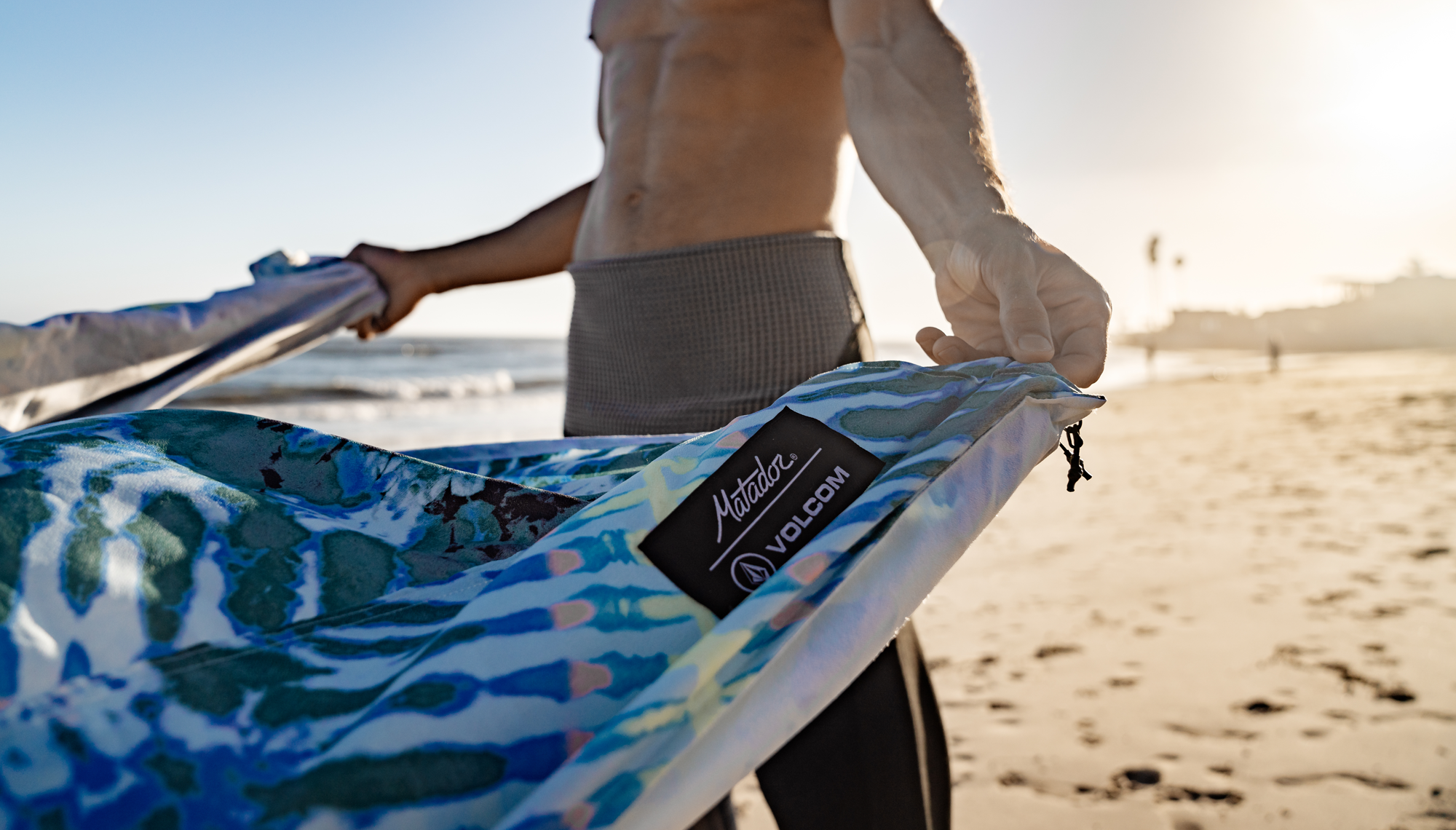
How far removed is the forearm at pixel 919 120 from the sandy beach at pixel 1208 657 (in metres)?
1.80

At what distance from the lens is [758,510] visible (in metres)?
0.65

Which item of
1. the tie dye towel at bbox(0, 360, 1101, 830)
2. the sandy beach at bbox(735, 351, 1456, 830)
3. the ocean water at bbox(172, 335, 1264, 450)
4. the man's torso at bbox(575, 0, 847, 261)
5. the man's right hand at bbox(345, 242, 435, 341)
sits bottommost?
the sandy beach at bbox(735, 351, 1456, 830)

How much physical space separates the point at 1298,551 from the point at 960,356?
15.2 feet

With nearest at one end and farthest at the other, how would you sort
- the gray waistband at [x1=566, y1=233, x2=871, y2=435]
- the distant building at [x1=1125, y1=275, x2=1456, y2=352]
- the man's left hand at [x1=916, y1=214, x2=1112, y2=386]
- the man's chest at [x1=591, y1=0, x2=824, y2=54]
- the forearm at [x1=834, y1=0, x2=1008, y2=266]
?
1. the man's left hand at [x1=916, y1=214, x2=1112, y2=386]
2. the forearm at [x1=834, y1=0, x2=1008, y2=266]
3. the gray waistband at [x1=566, y1=233, x2=871, y2=435]
4. the man's chest at [x1=591, y1=0, x2=824, y2=54]
5. the distant building at [x1=1125, y1=275, x2=1456, y2=352]

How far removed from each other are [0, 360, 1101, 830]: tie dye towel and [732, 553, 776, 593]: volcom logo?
3 centimetres

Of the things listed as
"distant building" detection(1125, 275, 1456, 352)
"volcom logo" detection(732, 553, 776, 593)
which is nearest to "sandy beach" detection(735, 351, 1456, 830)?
"volcom logo" detection(732, 553, 776, 593)

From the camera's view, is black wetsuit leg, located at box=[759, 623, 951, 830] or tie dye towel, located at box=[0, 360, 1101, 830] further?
black wetsuit leg, located at box=[759, 623, 951, 830]

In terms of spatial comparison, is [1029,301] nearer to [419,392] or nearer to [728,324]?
[728,324]

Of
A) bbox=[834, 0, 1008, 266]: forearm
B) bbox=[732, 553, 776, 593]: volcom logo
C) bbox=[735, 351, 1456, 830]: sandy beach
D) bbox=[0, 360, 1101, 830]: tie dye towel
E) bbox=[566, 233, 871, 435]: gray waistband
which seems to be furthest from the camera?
bbox=[735, 351, 1456, 830]: sandy beach

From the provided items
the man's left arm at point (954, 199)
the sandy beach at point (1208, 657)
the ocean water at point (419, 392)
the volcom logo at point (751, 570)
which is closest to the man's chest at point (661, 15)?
the man's left arm at point (954, 199)

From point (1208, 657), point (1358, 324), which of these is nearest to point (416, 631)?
point (1208, 657)

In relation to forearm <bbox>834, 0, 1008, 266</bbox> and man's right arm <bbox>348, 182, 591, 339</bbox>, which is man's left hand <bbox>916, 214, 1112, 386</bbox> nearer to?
forearm <bbox>834, 0, 1008, 266</bbox>

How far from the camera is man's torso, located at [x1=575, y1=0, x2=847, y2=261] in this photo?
1421 millimetres

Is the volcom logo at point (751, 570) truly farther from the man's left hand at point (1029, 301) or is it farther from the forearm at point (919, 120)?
the forearm at point (919, 120)
